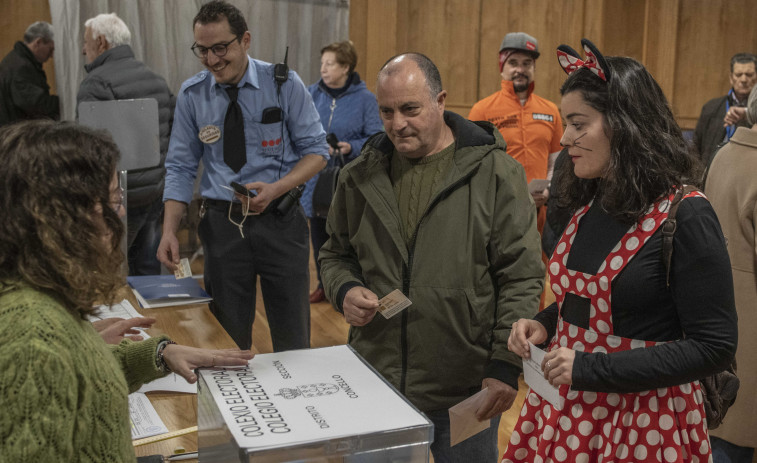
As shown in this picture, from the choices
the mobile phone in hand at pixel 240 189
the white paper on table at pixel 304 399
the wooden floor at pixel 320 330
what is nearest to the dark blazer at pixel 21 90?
the wooden floor at pixel 320 330

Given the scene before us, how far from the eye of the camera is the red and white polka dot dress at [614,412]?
1.41 metres

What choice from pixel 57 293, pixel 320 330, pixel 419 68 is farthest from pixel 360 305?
pixel 320 330

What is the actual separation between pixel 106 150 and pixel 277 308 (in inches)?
78.1

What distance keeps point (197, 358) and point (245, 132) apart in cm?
162

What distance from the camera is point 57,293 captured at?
1.03 metres

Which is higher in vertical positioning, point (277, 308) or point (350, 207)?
point (350, 207)

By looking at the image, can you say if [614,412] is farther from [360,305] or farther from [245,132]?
[245,132]

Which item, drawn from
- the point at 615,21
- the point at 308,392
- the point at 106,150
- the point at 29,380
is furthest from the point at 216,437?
the point at 615,21

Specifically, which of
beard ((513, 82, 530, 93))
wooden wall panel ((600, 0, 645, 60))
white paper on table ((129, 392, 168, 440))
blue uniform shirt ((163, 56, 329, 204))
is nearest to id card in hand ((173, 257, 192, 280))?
blue uniform shirt ((163, 56, 329, 204))

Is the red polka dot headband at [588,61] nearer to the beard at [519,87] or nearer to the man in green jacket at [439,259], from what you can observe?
the man in green jacket at [439,259]

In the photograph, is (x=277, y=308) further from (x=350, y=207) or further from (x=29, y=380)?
(x=29, y=380)

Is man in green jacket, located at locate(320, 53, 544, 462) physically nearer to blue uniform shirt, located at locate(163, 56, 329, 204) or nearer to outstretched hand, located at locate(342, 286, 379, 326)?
outstretched hand, located at locate(342, 286, 379, 326)

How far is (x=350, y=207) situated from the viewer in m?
Answer: 1.96

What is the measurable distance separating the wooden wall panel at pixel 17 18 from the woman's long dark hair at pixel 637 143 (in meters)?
Result: 5.01
